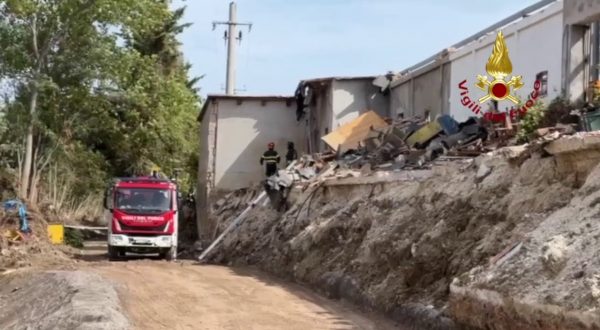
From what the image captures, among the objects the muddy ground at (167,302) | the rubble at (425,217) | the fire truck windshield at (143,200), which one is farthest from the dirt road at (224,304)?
the fire truck windshield at (143,200)

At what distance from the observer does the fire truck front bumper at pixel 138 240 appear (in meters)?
26.0

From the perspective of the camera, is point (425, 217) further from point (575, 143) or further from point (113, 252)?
point (113, 252)

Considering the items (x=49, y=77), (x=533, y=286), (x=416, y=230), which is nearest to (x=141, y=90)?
(x=49, y=77)

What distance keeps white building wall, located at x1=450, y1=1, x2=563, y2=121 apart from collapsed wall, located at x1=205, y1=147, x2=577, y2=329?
4.42 metres

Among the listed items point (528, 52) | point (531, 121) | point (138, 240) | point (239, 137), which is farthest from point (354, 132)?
point (531, 121)

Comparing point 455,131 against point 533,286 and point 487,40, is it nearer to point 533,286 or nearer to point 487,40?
point 487,40

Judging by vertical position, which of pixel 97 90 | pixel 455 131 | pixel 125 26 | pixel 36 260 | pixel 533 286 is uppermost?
pixel 125 26

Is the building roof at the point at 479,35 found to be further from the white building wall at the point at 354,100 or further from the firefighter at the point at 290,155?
the firefighter at the point at 290,155

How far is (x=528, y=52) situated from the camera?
1972 centimetres

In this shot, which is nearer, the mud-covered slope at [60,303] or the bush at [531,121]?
the mud-covered slope at [60,303]

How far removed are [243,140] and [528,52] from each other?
16.8m

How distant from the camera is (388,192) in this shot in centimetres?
1759

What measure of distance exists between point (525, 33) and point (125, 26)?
65.8 feet

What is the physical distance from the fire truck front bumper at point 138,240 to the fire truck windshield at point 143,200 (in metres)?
0.90
